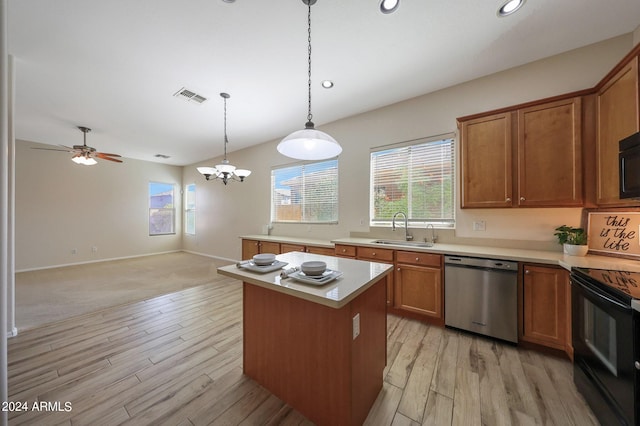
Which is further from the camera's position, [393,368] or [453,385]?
[393,368]

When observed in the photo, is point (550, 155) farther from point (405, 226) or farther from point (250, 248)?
point (250, 248)

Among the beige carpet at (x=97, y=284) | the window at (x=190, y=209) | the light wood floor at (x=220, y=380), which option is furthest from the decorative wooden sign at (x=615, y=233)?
the window at (x=190, y=209)

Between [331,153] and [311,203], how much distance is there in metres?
2.76

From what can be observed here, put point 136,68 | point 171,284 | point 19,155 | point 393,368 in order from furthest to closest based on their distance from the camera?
point 19,155, point 171,284, point 136,68, point 393,368

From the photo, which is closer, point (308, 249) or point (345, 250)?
point (345, 250)

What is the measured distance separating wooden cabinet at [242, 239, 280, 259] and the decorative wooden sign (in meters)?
4.11

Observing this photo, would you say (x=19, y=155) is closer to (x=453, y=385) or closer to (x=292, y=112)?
(x=292, y=112)

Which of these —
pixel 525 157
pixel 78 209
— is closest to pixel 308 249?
pixel 525 157

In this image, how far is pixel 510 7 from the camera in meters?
1.85

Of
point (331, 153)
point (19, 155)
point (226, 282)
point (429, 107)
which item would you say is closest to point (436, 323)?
point (331, 153)

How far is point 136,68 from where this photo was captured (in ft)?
8.52

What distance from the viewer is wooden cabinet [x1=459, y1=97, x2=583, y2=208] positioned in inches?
88.0

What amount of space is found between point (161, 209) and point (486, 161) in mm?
8606

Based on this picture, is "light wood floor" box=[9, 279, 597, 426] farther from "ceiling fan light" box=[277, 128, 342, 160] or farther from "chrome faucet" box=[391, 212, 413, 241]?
"ceiling fan light" box=[277, 128, 342, 160]
